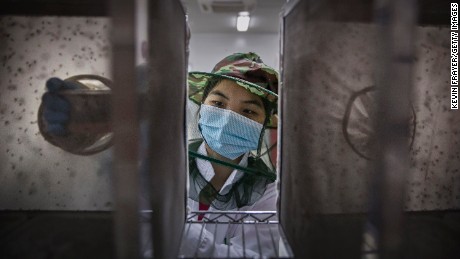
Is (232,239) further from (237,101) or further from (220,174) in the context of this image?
(237,101)

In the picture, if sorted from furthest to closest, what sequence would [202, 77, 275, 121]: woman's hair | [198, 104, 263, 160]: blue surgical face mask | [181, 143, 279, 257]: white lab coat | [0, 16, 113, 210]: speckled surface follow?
[202, 77, 275, 121]: woman's hair < [198, 104, 263, 160]: blue surgical face mask < [181, 143, 279, 257]: white lab coat < [0, 16, 113, 210]: speckled surface

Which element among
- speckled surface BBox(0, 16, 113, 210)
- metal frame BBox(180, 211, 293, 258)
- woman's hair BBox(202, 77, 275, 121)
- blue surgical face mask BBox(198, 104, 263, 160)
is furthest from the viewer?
woman's hair BBox(202, 77, 275, 121)

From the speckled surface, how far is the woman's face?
79 centimetres

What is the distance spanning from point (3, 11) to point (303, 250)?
1.84 feet

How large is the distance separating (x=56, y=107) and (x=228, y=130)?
718 millimetres

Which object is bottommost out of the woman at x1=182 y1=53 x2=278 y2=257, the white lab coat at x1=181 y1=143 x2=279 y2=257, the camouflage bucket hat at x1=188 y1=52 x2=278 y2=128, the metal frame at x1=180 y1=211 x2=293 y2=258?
the white lab coat at x1=181 y1=143 x2=279 y2=257

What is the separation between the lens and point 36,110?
469mm

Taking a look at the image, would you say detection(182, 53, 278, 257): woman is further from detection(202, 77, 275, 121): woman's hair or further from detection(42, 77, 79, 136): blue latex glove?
detection(42, 77, 79, 136): blue latex glove

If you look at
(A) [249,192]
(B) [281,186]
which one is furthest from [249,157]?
(B) [281,186]

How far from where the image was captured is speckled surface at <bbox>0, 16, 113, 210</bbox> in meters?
0.45

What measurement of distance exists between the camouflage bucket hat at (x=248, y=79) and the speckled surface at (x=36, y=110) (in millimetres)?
725

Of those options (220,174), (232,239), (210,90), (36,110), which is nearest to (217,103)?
(210,90)

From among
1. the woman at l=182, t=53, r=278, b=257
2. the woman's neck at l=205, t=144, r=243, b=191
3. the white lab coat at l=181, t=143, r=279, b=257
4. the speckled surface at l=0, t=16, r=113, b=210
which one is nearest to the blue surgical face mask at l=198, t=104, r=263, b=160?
the woman at l=182, t=53, r=278, b=257

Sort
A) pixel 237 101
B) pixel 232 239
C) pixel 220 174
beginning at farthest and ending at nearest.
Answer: pixel 220 174
pixel 237 101
pixel 232 239
